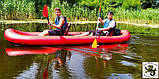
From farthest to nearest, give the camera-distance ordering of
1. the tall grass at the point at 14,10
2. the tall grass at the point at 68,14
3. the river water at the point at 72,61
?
1. the tall grass at the point at 68,14
2. the tall grass at the point at 14,10
3. the river water at the point at 72,61

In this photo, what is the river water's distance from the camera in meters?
3.98

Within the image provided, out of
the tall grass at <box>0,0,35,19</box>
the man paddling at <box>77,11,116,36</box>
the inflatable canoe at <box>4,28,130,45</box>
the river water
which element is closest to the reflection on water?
the river water

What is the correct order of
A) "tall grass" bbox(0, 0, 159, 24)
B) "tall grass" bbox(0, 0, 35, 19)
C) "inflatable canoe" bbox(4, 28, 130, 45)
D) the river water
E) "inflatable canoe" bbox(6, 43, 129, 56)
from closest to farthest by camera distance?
the river water → "inflatable canoe" bbox(6, 43, 129, 56) → "inflatable canoe" bbox(4, 28, 130, 45) → "tall grass" bbox(0, 0, 35, 19) → "tall grass" bbox(0, 0, 159, 24)

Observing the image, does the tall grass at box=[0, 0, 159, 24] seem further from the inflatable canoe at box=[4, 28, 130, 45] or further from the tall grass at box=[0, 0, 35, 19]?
the inflatable canoe at box=[4, 28, 130, 45]

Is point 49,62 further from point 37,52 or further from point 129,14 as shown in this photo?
point 129,14

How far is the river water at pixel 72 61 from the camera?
3980mm

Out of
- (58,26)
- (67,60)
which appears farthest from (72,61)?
(58,26)

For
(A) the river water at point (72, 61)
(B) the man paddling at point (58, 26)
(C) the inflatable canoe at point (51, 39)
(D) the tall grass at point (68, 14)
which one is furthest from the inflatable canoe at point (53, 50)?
(D) the tall grass at point (68, 14)

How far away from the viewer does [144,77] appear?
13.1 feet

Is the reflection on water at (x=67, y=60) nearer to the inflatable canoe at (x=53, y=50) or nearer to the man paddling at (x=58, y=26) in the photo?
the inflatable canoe at (x=53, y=50)

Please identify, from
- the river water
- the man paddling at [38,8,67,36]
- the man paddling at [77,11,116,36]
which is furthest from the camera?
the man paddling at [77,11,116,36]

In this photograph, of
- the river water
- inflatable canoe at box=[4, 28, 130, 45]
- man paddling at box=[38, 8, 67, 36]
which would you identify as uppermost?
man paddling at box=[38, 8, 67, 36]

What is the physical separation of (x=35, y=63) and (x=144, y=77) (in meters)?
2.26

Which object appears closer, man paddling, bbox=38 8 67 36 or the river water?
the river water
